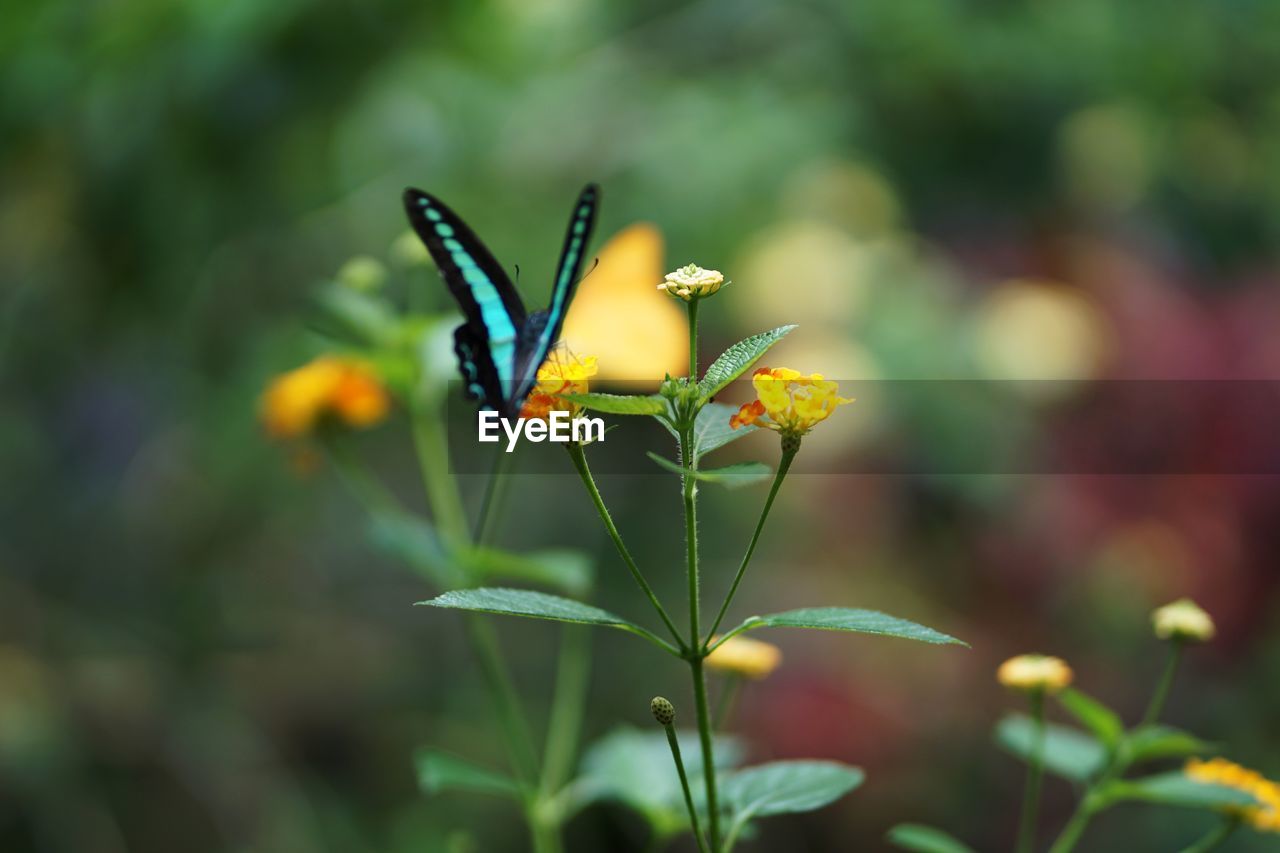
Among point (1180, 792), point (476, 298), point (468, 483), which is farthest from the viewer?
point (468, 483)

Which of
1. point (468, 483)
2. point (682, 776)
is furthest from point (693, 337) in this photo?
point (468, 483)

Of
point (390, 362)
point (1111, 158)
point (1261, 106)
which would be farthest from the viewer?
point (1261, 106)

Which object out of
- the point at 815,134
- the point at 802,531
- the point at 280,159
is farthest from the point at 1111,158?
the point at 280,159

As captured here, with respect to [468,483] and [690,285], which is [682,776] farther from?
[468,483]

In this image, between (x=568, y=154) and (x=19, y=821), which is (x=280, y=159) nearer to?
(x=568, y=154)

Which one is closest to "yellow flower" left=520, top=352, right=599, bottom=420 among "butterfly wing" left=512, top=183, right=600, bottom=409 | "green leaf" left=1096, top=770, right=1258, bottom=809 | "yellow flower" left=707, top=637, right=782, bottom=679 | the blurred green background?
"butterfly wing" left=512, top=183, right=600, bottom=409

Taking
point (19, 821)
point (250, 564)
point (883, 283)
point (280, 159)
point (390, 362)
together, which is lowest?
point (19, 821)

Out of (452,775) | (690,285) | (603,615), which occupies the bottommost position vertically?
(452,775)

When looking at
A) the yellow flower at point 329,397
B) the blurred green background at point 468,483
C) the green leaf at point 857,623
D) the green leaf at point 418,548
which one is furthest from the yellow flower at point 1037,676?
the blurred green background at point 468,483
